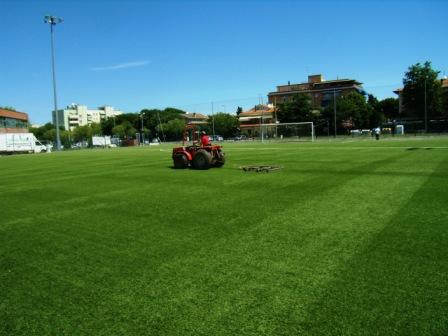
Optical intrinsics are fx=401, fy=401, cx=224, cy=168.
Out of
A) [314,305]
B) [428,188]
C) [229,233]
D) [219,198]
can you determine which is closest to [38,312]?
[314,305]

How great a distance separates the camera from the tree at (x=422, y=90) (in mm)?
67562

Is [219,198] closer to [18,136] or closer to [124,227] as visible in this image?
[124,227]

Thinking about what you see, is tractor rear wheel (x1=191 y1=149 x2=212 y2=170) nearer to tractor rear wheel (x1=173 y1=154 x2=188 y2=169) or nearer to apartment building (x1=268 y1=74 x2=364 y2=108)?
tractor rear wheel (x1=173 y1=154 x2=188 y2=169)

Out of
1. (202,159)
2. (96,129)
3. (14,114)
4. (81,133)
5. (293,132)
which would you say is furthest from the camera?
(81,133)

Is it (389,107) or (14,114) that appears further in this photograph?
(389,107)

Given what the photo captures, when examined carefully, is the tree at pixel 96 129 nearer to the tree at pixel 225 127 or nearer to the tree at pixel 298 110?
the tree at pixel 225 127

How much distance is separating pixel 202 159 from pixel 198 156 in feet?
0.83

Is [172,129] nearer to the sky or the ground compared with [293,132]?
nearer to the sky

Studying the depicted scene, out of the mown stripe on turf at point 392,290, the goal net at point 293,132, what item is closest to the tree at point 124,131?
the goal net at point 293,132

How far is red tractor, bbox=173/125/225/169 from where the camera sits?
15.5 meters

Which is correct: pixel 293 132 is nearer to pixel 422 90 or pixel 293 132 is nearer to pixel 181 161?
pixel 422 90

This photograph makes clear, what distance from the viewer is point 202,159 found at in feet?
50.8

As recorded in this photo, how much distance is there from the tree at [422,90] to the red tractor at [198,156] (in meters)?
61.0

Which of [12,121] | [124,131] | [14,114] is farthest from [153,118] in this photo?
[12,121]
